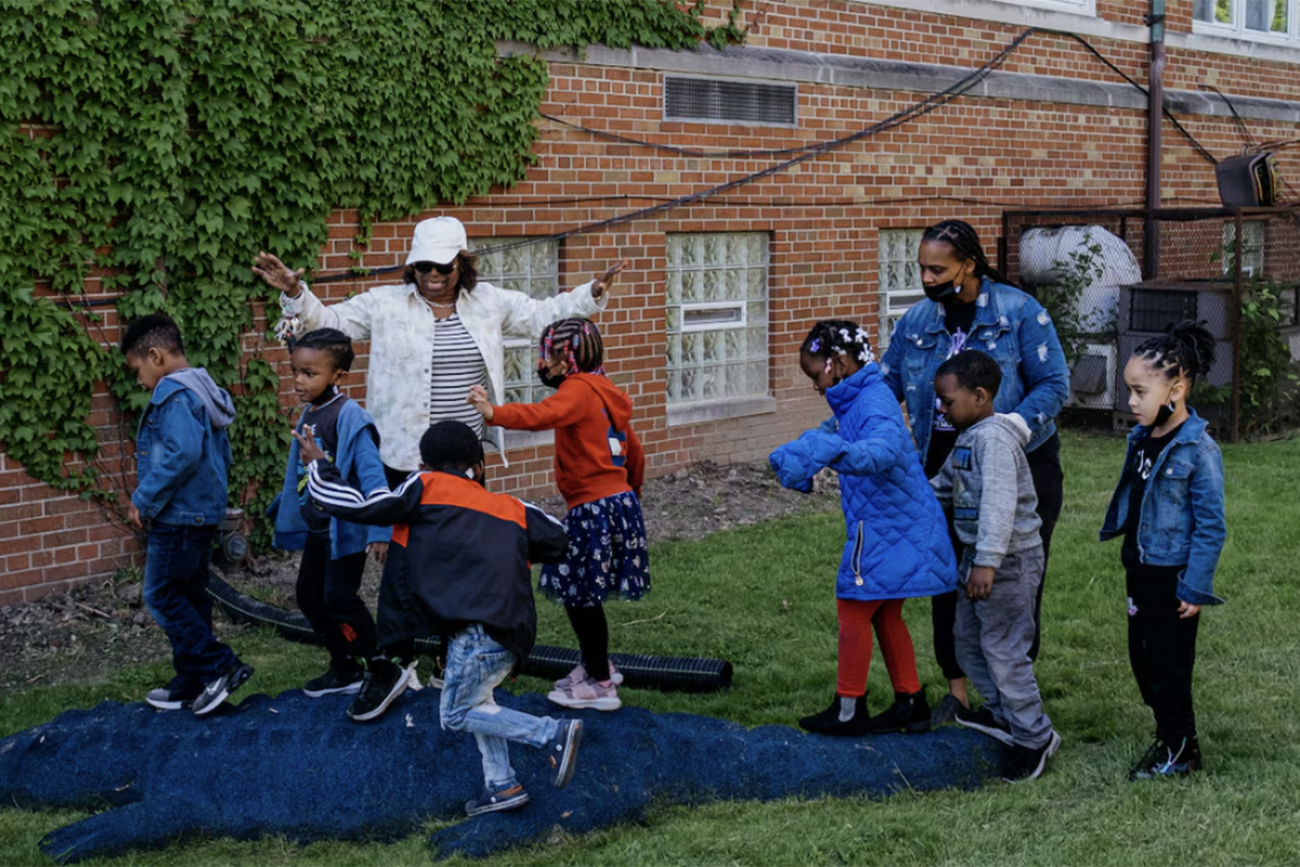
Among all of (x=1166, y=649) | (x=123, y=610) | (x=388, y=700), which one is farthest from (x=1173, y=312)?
(x=388, y=700)

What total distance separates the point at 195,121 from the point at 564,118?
9.08 ft

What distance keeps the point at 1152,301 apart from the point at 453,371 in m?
9.13

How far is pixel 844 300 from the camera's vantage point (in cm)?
1212

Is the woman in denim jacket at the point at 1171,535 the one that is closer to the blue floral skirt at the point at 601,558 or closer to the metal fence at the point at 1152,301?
the blue floral skirt at the point at 601,558

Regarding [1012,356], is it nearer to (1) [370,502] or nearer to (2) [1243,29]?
(1) [370,502]

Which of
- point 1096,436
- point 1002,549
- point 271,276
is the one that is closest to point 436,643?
point 271,276

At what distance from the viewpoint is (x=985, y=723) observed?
5.23 meters

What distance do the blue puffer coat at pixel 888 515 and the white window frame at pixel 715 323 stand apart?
5642 millimetres

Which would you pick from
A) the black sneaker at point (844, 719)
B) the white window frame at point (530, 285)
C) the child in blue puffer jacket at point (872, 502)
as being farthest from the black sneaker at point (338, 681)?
the white window frame at point (530, 285)

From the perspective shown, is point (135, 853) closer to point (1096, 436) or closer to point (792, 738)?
point (792, 738)

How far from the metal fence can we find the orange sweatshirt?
8.45 metres

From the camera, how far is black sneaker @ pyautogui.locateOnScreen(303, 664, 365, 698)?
5.49 metres

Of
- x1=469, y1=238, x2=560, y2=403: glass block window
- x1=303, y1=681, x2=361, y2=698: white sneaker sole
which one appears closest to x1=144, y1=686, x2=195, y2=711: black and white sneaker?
x1=303, y1=681, x2=361, y2=698: white sneaker sole

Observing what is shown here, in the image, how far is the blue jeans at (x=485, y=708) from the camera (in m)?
4.50
